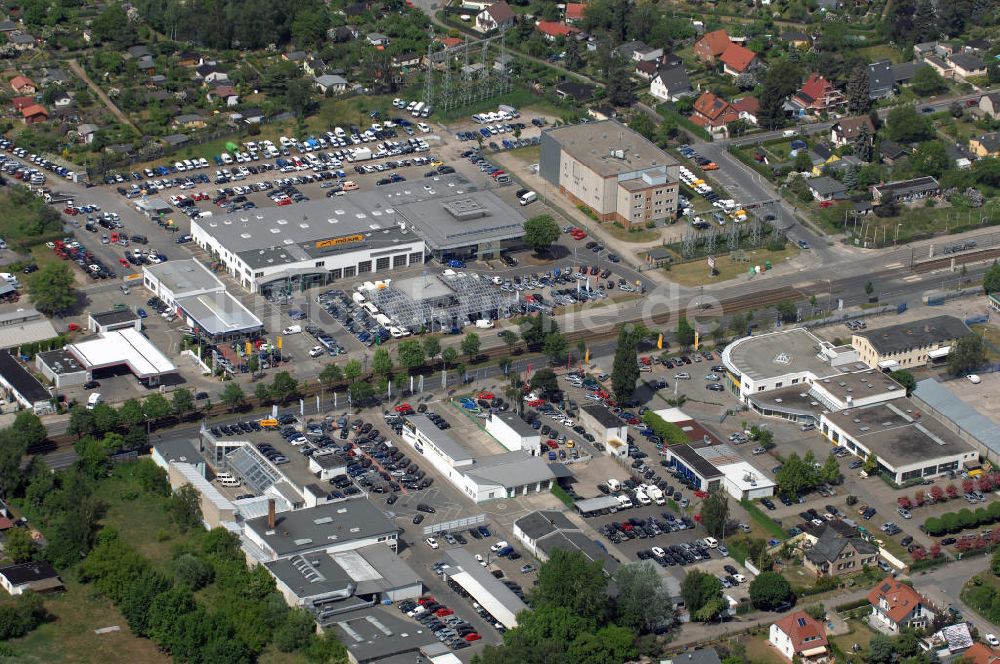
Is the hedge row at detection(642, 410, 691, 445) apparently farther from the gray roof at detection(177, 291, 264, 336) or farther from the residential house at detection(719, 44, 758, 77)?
the residential house at detection(719, 44, 758, 77)

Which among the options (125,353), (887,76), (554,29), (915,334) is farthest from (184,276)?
(887,76)

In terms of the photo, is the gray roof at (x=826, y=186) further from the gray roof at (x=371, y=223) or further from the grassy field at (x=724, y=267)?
the gray roof at (x=371, y=223)

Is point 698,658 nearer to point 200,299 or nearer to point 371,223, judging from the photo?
point 200,299

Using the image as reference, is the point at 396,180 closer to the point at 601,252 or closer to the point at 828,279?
the point at 601,252

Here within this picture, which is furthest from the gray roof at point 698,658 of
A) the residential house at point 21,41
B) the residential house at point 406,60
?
the residential house at point 21,41

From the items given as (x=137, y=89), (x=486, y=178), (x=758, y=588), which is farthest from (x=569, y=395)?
(x=137, y=89)
